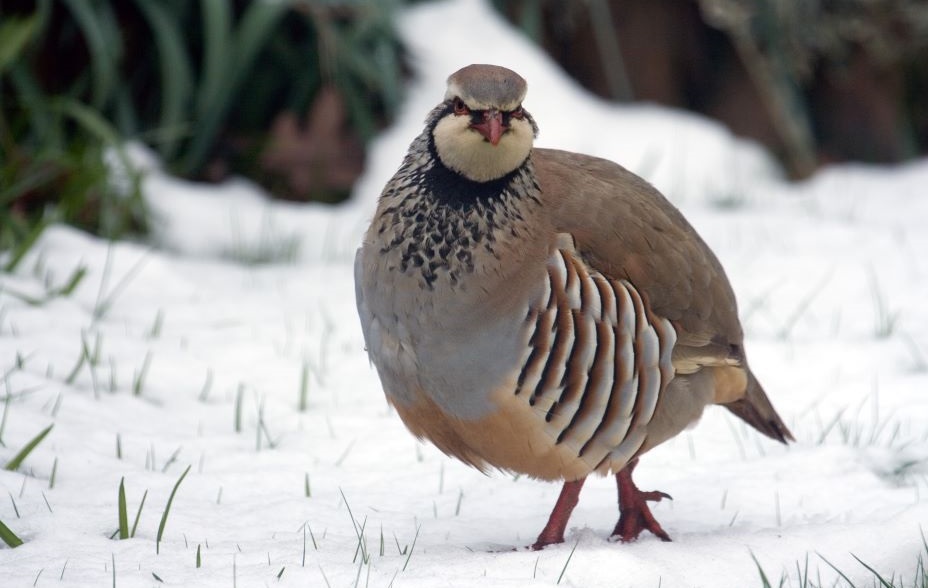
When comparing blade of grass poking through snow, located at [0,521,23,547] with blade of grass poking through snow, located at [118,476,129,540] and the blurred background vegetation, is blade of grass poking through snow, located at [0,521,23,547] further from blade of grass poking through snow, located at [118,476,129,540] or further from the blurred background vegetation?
the blurred background vegetation

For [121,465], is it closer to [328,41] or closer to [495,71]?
[495,71]

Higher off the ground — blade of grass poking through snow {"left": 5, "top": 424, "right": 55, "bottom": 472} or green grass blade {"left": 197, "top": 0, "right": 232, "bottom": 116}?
green grass blade {"left": 197, "top": 0, "right": 232, "bottom": 116}

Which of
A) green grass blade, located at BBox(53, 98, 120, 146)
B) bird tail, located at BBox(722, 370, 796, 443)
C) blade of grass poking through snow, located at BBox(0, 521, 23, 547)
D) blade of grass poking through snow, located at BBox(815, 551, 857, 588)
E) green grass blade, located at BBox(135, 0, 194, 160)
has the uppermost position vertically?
green grass blade, located at BBox(135, 0, 194, 160)

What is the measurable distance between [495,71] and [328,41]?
12.5ft

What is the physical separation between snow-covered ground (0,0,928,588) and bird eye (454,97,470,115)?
99 cm

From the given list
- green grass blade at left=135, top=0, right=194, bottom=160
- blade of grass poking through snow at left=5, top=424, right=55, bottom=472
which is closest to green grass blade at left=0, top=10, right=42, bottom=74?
green grass blade at left=135, top=0, right=194, bottom=160

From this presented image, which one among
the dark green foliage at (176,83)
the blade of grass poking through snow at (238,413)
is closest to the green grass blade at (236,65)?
the dark green foliage at (176,83)

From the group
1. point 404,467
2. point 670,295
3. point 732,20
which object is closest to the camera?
point 670,295

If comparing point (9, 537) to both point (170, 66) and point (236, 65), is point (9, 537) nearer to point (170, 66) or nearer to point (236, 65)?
point (170, 66)

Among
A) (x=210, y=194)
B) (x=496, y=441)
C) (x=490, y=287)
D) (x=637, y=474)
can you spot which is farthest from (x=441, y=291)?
(x=210, y=194)

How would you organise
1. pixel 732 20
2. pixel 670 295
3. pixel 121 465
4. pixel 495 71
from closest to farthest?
pixel 495 71 → pixel 670 295 → pixel 121 465 → pixel 732 20

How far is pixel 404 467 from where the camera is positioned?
3.53 metres

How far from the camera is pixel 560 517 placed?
2.90m

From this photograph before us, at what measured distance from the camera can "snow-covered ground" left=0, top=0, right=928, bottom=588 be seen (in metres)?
2.64
